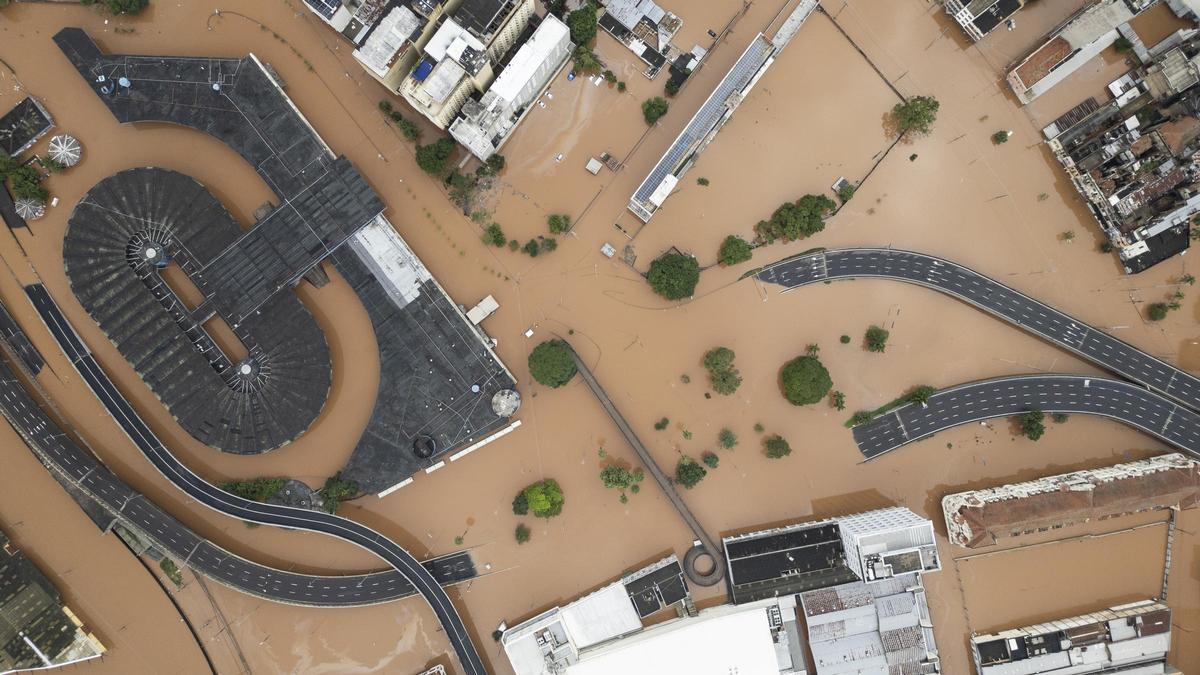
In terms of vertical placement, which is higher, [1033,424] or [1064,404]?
[1064,404]

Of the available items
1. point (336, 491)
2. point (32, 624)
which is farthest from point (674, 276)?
point (32, 624)

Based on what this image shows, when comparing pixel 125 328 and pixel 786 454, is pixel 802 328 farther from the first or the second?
pixel 125 328

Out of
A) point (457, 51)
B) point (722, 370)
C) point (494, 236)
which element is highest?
point (457, 51)

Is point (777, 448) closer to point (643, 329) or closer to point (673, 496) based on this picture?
point (673, 496)

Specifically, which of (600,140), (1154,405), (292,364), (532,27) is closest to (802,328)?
(600,140)

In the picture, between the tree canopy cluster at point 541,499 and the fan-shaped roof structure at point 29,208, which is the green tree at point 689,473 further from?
the fan-shaped roof structure at point 29,208

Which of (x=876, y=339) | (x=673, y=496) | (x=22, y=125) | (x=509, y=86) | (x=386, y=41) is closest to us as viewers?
(x=386, y=41)

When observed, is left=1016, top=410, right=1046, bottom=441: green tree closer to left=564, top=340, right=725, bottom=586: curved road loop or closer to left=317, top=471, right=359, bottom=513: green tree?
left=564, top=340, right=725, bottom=586: curved road loop
